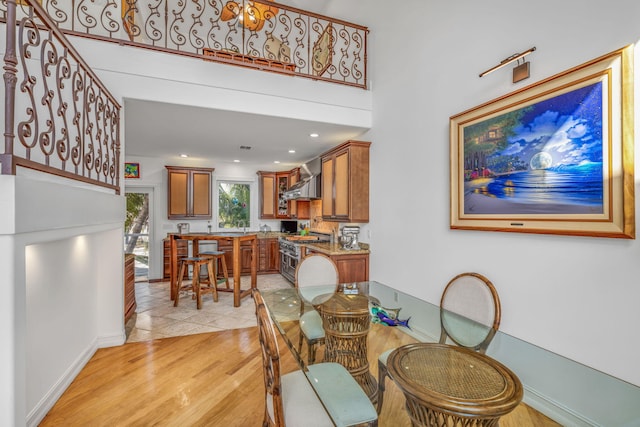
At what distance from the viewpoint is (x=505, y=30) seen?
2232 millimetres

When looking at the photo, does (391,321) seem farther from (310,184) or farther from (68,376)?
(310,184)

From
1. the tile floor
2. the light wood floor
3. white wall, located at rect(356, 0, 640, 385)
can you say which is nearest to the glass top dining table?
the light wood floor

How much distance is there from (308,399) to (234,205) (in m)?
6.21

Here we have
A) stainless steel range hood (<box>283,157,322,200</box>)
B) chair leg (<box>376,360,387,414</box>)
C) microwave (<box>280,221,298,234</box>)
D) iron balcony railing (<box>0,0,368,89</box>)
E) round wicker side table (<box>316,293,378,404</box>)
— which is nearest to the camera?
chair leg (<box>376,360,387,414</box>)

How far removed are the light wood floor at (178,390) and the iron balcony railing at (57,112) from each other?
1.65 meters

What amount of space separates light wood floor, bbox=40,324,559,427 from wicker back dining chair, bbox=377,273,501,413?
1.33 feet

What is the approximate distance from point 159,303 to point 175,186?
2703mm

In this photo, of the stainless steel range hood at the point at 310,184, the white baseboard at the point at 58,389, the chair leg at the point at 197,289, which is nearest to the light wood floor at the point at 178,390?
the white baseboard at the point at 58,389

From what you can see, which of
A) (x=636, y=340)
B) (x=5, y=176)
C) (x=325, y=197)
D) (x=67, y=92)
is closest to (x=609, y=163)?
(x=636, y=340)

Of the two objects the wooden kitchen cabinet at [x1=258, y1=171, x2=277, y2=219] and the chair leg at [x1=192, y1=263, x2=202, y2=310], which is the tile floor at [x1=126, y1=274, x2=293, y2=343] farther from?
the wooden kitchen cabinet at [x1=258, y1=171, x2=277, y2=219]

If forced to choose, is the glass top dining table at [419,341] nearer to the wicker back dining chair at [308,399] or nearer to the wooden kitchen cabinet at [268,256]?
the wicker back dining chair at [308,399]

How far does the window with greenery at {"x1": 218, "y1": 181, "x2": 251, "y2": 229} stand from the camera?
705 cm

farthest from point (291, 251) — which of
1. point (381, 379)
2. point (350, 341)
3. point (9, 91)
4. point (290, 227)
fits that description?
point (9, 91)

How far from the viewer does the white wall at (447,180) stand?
1653 mm
